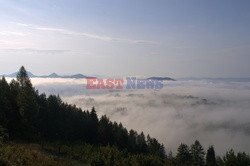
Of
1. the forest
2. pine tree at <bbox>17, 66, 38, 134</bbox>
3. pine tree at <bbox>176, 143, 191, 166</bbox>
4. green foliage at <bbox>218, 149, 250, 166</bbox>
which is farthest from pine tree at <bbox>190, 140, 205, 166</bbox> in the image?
pine tree at <bbox>17, 66, 38, 134</bbox>

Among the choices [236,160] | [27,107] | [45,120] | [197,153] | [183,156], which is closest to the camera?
Answer: [236,160]

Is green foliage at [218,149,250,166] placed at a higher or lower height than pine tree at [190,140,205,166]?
higher

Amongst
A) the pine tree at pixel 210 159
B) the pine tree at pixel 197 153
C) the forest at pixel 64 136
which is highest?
the forest at pixel 64 136

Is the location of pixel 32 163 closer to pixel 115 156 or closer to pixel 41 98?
pixel 115 156

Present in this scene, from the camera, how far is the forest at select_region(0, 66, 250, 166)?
3512 centimetres

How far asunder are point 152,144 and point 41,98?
49.6 meters

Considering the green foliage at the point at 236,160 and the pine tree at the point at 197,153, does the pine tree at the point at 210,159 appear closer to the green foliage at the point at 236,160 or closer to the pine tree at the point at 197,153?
the pine tree at the point at 197,153

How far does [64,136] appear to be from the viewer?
71500mm

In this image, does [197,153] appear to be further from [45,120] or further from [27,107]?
[27,107]

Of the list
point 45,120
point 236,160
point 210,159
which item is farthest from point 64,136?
point 210,159

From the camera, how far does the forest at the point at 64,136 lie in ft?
115

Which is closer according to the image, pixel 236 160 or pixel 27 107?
pixel 236 160

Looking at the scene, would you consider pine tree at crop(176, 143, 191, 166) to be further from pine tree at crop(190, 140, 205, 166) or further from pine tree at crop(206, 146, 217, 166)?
pine tree at crop(206, 146, 217, 166)

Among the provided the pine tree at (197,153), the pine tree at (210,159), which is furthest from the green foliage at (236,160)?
the pine tree at (210,159)
